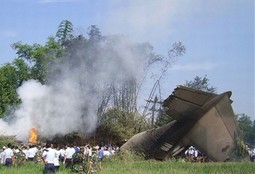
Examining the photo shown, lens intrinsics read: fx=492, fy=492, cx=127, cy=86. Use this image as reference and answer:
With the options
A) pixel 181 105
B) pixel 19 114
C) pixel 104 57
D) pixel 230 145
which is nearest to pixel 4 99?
pixel 19 114

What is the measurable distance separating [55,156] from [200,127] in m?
9.57

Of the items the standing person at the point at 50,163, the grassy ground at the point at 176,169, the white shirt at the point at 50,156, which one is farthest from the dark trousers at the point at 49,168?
the grassy ground at the point at 176,169

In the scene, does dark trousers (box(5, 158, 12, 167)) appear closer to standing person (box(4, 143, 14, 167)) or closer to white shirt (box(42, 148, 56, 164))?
standing person (box(4, 143, 14, 167))

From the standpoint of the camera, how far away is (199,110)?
24859 millimetres

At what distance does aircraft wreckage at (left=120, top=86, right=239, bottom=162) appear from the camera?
80.5 feet

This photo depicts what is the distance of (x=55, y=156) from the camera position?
17.8 m

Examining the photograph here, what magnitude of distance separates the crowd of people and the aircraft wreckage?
3.52m

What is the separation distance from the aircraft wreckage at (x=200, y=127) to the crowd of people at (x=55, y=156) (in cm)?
352

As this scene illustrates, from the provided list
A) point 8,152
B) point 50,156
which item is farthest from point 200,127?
point 50,156

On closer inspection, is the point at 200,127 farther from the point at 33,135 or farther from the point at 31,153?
the point at 33,135

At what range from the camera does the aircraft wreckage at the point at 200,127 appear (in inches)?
966

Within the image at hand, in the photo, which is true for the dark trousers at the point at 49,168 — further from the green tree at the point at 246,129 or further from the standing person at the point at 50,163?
the green tree at the point at 246,129

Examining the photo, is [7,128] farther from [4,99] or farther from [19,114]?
[4,99]

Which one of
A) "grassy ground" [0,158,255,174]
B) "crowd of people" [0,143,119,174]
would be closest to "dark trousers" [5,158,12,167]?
"crowd of people" [0,143,119,174]
